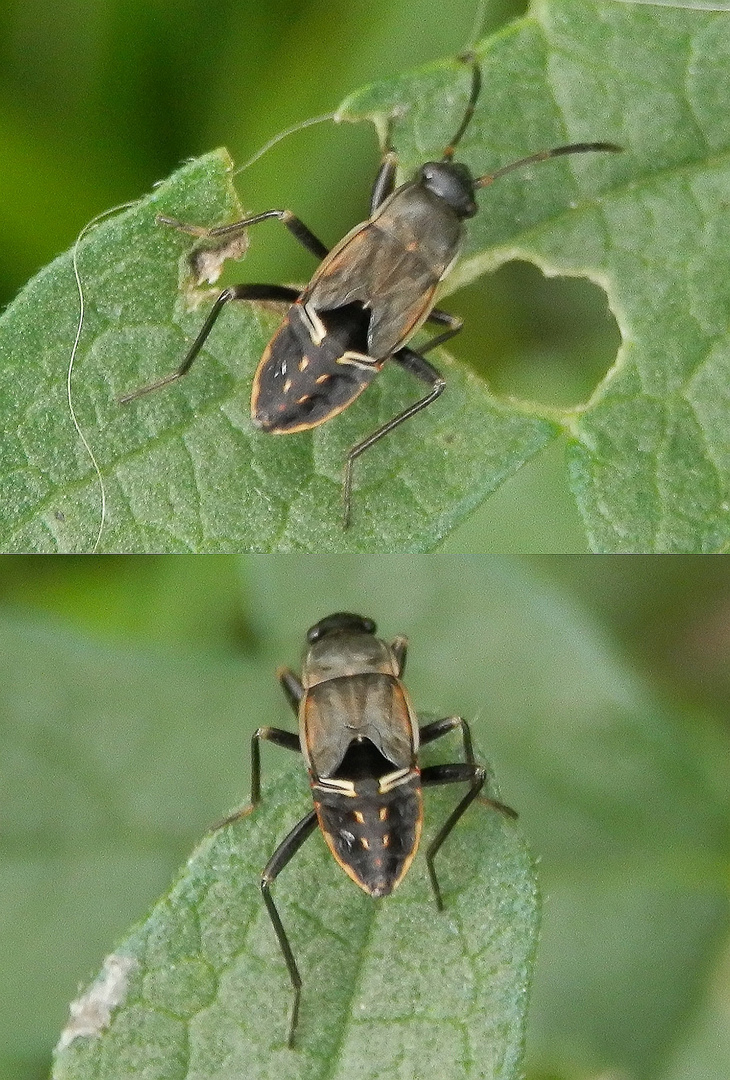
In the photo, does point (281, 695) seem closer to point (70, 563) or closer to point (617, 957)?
point (70, 563)

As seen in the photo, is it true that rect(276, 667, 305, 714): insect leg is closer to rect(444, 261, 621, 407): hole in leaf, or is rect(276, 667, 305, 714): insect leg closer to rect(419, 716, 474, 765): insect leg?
rect(419, 716, 474, 765): insect leg

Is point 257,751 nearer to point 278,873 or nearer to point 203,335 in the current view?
point 278,873

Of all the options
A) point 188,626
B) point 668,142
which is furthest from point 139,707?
point 668,142

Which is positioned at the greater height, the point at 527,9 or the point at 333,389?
the point at 527,9

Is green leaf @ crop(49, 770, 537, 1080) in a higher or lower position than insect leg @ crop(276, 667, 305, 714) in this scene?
lower

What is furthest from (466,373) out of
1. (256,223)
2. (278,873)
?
(278,873)

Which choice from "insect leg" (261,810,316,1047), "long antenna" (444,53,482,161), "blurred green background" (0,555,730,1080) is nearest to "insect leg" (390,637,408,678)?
"blurred green background" (0,555,730,1080)
